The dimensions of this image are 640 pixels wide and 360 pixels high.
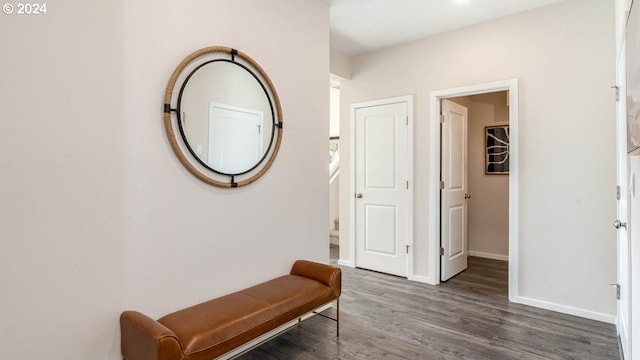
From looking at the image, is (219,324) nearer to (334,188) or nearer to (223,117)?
(223,117)

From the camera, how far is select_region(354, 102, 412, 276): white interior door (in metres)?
3.84

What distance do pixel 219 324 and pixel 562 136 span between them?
3076mm

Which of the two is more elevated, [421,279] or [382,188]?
[382,188]

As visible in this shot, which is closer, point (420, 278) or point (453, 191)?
point (420, 278)

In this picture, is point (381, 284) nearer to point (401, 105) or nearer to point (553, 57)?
point (401, 105)

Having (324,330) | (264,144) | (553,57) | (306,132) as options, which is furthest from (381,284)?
(553,57)

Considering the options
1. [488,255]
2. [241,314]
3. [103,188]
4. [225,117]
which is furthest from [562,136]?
[103,188]

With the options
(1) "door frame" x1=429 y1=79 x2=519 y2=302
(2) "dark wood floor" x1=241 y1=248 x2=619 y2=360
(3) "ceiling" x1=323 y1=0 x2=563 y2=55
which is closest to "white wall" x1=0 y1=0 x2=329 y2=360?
(2) "dark wood floor" x1=241 y1=248 x2=619 y2=360

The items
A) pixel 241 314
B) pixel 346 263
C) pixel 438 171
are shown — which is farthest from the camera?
pixel 346 263

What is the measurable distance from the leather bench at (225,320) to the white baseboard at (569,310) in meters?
1.88

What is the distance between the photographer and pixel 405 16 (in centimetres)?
317

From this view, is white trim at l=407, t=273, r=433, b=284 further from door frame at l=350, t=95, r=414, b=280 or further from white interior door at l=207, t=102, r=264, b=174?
white interior door at l=207, t=102, r=264, b=174

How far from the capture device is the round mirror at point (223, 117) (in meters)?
1.93

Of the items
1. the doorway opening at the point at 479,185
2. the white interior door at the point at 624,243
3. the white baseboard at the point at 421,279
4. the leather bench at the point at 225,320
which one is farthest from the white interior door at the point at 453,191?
the leather bench at the point at 225,320
